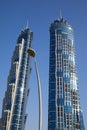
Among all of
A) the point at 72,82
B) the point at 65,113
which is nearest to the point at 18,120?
the point at 65,113

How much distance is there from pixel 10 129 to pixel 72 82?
200 feet

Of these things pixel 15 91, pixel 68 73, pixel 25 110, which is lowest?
pixel 25 110

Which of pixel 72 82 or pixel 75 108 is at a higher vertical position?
pixel 72 82

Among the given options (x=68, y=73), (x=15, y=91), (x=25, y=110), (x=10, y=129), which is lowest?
(x=10, y=129)

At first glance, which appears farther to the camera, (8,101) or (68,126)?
(8,101)

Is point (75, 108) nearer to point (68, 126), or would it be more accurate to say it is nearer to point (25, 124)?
point (68, 126)

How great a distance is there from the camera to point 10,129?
189 meters

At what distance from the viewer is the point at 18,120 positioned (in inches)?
7382

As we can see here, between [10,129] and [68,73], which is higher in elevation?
[68,73]

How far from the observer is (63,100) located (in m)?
187

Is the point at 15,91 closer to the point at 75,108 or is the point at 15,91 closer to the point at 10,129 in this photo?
the point at 10,129

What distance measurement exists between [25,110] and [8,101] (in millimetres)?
16884

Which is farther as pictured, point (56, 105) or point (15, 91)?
point (15, 91)

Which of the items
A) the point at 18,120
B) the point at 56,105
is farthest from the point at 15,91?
the point at 56,105
